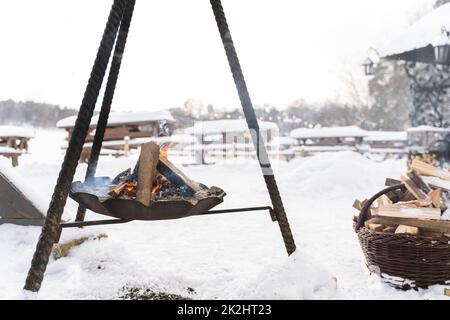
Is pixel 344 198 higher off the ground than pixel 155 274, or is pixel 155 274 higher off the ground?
pixel 155 274

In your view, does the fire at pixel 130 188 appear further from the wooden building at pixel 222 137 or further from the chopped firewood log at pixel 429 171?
the wooden building at pixel 222 137

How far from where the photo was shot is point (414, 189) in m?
3.55

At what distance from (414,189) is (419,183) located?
9 cm

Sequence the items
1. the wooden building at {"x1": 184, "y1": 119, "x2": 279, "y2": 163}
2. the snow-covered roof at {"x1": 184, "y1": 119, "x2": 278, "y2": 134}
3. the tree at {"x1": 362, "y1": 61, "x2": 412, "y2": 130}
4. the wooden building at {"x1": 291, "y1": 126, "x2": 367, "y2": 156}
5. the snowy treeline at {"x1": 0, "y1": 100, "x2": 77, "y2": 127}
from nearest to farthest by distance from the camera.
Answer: the wooden building at {"x1": 184, "y1": 119, "x2": 279, "y2": 163}
the snow-covered roof at {"x1": 184, "y1": 119, "x2": 278, "y2": 134}
the wooden building at {"x1": 291, "y1": 126, "x2": 367, "y2": 156}
the tree at {"x1": 362, "y1": 61, "x2": 412, "y2": 130}
the snowy treeline at {"x1": 0, "y1": 100, "x2": 77, "y2": 127}

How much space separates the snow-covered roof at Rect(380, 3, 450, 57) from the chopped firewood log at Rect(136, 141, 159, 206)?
379 inches

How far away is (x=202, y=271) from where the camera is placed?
11.1 feet

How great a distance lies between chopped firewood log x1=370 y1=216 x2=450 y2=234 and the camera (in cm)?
304

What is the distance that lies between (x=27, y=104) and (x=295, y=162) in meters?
34.7

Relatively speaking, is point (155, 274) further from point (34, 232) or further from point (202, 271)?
point (34, 232)

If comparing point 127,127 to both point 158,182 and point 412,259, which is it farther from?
point 412,259

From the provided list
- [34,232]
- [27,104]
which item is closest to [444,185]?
[34,232]

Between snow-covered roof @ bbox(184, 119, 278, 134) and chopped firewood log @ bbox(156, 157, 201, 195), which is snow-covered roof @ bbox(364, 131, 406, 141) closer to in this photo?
snow-covered roof @ bbox(184, 119, 278, 134)

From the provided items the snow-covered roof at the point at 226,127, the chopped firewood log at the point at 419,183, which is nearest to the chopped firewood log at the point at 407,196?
the chopped firewood log at the point at 419,183

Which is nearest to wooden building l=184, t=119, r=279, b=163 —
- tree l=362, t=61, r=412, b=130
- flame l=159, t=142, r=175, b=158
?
flame l=159, t=142, r=175, b=158
